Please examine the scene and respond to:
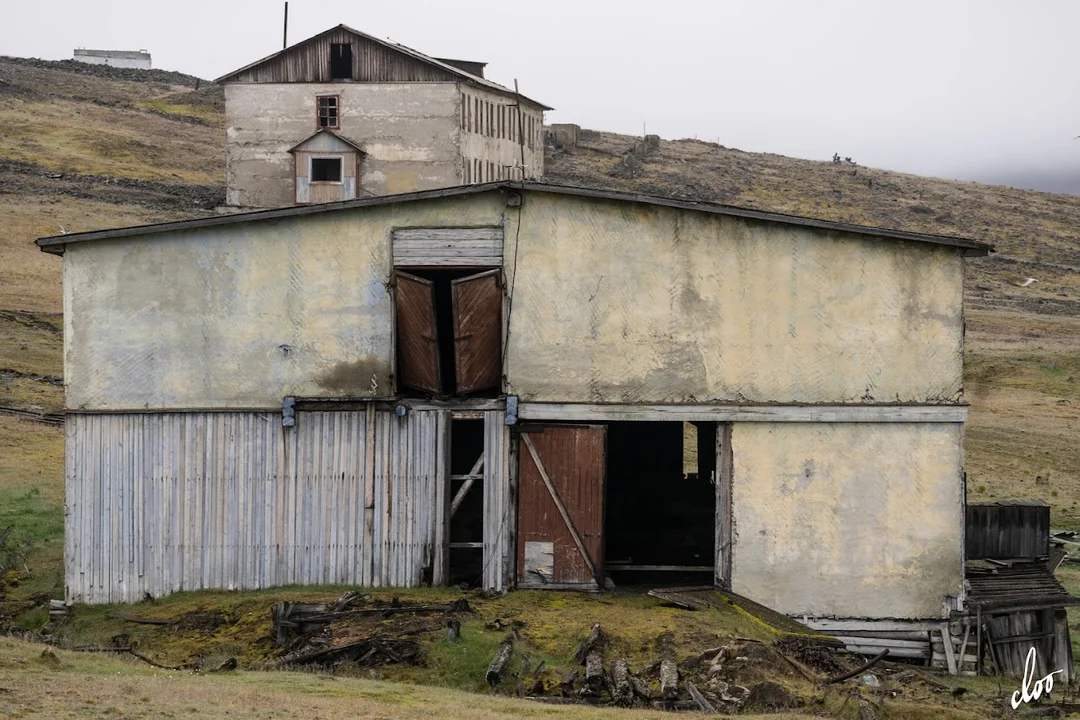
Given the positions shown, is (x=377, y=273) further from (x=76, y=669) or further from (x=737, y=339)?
(x=76, y=669)

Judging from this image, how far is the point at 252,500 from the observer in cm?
2222

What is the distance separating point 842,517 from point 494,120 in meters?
38.1

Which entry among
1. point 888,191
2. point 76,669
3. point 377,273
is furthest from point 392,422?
point 888,191

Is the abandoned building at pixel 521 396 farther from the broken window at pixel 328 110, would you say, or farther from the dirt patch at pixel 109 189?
the dirt patch at pixel 109 189

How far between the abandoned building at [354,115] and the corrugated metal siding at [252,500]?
102 ft

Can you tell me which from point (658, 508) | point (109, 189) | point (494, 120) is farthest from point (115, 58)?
point (658, 508)

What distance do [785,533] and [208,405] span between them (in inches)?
365

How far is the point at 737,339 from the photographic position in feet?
72.7

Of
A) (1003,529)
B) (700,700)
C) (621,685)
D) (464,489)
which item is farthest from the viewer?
(1003,529)

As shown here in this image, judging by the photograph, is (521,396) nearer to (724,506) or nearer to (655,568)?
(724,506)

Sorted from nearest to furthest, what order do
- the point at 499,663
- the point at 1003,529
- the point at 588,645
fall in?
the point at 499,663 < the point at 588,645 < the point at 1003,529

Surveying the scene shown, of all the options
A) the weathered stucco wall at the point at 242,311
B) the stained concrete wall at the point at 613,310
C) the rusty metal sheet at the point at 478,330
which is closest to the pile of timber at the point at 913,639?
the stained concrete wall at the point at 613,310

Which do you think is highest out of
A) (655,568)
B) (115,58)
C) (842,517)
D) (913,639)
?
(115,58)

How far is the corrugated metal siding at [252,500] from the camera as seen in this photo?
22141mm
